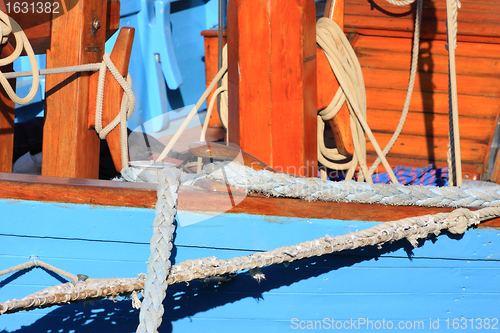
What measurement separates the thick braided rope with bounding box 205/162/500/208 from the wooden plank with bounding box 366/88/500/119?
1239 mm

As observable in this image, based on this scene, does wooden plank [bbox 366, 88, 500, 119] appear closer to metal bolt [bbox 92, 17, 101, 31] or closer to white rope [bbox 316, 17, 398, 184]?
white rope [bbox 316, 17, 398, 184]

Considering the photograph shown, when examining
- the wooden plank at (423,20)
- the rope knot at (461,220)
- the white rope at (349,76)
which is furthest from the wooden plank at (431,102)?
the rope knot at (461,220)

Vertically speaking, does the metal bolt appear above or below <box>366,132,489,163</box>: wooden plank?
above

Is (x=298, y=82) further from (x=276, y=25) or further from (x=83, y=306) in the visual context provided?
(x=83, y=306)

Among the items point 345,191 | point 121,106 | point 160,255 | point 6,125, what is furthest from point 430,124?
point 6,125

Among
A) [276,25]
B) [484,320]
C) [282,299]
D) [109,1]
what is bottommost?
[484,320]

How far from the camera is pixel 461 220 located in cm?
119

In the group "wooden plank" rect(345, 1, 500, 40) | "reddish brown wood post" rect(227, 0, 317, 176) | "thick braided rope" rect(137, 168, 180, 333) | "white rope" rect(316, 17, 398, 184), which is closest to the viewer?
"thick braided rope" rect(137, 168, 180, 333)

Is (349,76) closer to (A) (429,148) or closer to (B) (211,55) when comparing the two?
(A) (429,148)

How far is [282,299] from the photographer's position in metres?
1.23

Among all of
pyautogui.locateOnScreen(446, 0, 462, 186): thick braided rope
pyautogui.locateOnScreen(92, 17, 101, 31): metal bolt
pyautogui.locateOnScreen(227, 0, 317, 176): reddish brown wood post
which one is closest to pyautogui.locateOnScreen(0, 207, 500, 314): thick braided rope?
pyautogui.locateOnScreen(446, 0, 462, 186): thick braided rope

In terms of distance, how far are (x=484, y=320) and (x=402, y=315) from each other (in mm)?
307

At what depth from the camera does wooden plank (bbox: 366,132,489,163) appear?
2.41 meters

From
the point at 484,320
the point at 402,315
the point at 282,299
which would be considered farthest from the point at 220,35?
the point at 484,320
